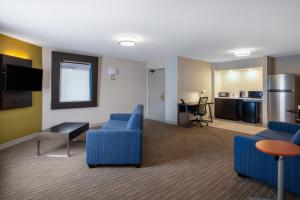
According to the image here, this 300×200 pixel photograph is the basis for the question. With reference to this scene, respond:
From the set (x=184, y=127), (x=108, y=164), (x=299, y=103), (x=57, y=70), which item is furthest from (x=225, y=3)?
(x=299, y=103)

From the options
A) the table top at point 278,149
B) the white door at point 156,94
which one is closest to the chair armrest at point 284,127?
the table top at point 278,149

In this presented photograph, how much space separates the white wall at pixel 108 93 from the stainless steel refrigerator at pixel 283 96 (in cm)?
429

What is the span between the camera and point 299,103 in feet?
17.3

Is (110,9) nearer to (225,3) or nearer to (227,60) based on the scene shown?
(225,3)

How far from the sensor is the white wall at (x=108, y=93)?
476 cm

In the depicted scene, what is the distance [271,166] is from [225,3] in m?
2.10

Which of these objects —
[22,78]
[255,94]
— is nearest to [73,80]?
[22,78]

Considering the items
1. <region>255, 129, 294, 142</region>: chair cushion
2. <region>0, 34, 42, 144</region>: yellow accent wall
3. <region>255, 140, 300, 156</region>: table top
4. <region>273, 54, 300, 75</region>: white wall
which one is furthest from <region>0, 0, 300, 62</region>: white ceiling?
<region>255, 129, 294, 142</region>: chair cushion

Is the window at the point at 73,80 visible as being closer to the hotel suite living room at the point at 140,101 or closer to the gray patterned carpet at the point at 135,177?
the hotel suite living room at the point at 140,101

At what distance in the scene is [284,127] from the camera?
3.27 m

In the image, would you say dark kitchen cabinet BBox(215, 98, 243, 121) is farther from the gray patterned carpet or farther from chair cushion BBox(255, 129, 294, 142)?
chair cushion BBox(255, 129, 294, 142)

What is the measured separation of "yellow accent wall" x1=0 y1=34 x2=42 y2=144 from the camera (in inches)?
144

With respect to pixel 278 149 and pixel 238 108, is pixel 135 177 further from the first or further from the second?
pixel 238 108

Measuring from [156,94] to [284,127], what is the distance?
433cm
